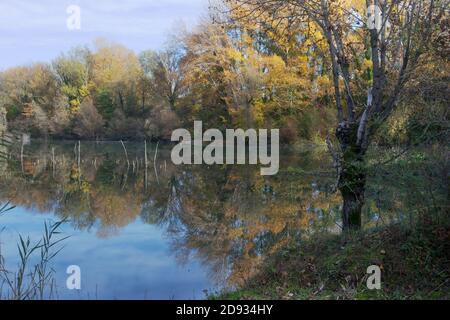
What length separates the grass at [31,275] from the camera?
190 inches

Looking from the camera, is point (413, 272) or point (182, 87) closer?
point (413, 272)

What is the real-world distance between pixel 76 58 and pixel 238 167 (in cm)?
3021

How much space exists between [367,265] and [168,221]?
697cm

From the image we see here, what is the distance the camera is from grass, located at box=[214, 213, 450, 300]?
4.41m

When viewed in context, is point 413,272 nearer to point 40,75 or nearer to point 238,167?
point 238,167

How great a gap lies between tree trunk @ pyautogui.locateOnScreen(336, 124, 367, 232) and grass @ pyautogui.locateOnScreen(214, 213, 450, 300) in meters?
0.78

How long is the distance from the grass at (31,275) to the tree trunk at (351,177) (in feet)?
12.7

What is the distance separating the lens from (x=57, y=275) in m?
6.87

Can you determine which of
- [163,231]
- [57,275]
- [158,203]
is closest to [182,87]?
Result: [158,203]

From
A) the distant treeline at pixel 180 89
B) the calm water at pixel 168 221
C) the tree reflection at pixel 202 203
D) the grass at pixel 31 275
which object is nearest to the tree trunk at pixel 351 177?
the calm water at pixel 168 221

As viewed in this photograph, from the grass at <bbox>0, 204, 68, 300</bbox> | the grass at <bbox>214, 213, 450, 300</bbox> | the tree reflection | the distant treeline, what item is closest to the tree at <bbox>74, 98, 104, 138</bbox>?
the distant treeline

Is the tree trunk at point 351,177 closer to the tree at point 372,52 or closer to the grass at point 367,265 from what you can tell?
the tree at point 372,52

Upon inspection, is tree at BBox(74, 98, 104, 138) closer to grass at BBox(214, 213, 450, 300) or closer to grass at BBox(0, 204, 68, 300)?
grass at BBox(0, 204, 68, 300)

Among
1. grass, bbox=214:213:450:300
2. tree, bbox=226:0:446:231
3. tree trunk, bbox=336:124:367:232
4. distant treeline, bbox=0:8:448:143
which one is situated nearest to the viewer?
grass, bbox=214:213:450:300
